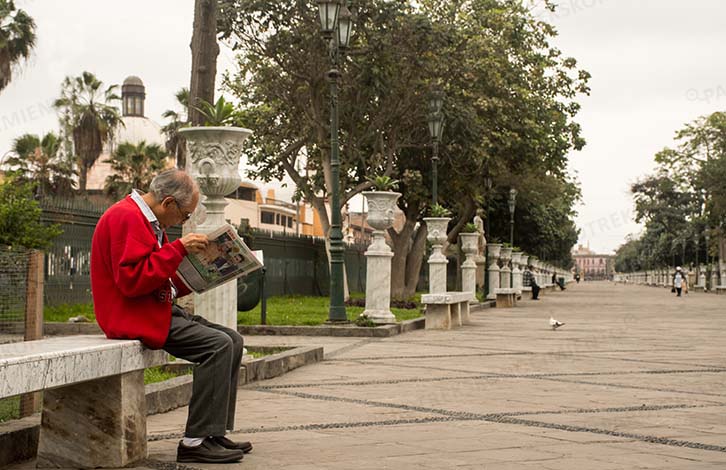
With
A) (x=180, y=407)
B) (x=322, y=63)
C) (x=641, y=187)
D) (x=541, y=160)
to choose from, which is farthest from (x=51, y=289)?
(x=641, y=187)

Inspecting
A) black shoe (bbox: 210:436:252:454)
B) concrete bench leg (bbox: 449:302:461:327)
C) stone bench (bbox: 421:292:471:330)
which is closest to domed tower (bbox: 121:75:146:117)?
concrete bench leg (bbox: 449:302:461:327)

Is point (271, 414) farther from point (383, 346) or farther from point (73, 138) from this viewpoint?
point (73, 138)

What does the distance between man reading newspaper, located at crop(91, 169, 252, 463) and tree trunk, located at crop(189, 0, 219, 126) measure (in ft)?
21.9

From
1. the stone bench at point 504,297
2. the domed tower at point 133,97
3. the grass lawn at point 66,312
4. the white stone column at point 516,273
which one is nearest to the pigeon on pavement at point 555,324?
the grass lawn at point 66,312

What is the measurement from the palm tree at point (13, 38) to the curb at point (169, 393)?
82.2 feet

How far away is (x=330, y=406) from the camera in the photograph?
773 centimetres

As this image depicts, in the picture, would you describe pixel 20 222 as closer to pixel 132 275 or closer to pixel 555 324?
pixel 555 324

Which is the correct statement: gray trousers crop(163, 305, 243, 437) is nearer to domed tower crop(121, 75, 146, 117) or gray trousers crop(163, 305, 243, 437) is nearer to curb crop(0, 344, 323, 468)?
curb crop(0, 344, 323, 468)

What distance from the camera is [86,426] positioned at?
5.12 meters

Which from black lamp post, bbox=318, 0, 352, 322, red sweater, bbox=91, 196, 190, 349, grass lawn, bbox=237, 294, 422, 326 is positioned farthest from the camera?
grass lawn, bbox=237, 294, 422, 326

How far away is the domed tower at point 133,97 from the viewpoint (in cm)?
9719

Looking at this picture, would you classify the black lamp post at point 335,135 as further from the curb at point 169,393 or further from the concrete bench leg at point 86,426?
the concrete bench leg at point 86,426

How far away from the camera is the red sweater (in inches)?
199

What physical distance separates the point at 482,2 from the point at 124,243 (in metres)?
31.9
